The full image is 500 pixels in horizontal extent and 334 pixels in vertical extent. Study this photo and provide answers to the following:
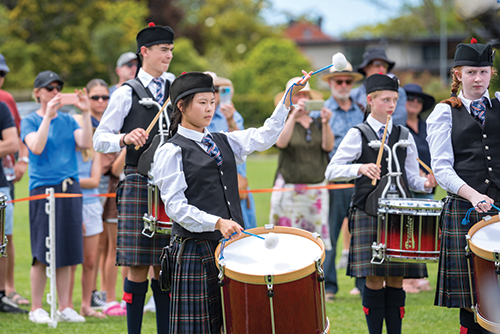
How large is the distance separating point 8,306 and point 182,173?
3.05 metres

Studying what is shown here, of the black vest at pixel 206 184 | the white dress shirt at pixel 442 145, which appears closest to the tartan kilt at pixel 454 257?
the white dress shirt at pixel 442 145

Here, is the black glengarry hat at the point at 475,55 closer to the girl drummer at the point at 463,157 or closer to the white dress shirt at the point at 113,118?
the girl drummer at the point at 463,157

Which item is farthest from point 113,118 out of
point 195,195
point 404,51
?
point 404,51

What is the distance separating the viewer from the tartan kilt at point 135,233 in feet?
12.6

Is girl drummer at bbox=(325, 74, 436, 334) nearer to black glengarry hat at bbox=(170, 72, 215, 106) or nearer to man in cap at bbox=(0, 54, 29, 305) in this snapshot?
black glengarry hat at bbox=(170, 72, 215, 106)

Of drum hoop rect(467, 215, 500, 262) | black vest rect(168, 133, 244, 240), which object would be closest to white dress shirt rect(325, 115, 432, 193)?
drum hoop rect(467, 215, 500, 262)

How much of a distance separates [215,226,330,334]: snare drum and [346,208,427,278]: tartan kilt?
1066 millimetres

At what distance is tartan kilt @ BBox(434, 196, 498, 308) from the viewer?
3.44 metres

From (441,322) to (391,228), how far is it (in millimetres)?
1556

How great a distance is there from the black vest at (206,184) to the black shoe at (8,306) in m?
2.71

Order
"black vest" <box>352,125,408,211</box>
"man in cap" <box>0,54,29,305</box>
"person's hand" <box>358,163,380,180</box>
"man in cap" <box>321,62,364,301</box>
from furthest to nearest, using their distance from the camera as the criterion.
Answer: "man in cap" <box>321,62,364,301</box> → "man in cap" <box>0,54,29,305</box> → "black vest" <box>352,125,408,211</box> → "person's hand" <box>358,163,380,180</box>

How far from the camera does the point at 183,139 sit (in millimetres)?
3145

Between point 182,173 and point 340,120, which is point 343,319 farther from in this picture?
point 182,173

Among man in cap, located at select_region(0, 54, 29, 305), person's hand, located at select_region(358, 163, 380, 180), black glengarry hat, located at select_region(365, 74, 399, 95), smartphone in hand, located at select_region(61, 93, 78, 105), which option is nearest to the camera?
person's hand, located at select_region(358, 163, 380, 180)
